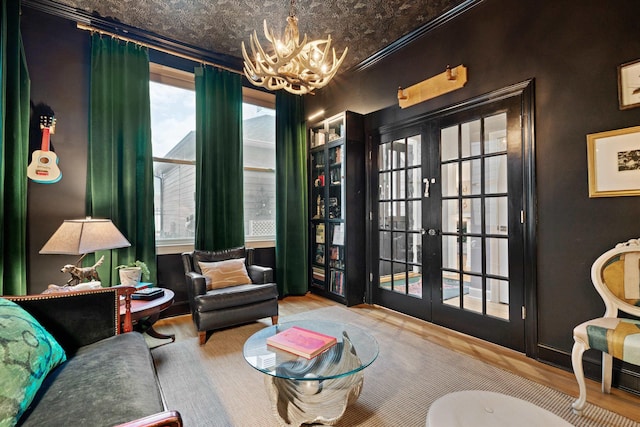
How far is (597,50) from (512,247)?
5.06ft

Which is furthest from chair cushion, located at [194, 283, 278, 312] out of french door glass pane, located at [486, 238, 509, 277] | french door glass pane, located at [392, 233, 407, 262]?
french door glass pane, located at [486, 238, 509, 277]

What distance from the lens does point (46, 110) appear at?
9.65 feet

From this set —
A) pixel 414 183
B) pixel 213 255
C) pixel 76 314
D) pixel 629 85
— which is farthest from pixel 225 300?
pixel 629 85

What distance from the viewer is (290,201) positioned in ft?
14.7

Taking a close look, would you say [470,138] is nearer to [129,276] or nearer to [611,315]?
[611,315]

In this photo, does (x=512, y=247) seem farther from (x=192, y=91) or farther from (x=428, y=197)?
(x=192, y=91)

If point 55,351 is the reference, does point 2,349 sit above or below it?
above

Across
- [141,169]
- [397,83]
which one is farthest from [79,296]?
Answer: [397,83]

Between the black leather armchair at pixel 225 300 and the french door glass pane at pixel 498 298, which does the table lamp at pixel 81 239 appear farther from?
the french door glass pane at pixel 498 298

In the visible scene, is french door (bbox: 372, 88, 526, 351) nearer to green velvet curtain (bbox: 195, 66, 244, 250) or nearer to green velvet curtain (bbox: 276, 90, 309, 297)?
green velvet curtain (bbox: 276, 90, 309, 297)

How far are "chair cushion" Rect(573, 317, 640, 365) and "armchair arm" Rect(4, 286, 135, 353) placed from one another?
9.24ft

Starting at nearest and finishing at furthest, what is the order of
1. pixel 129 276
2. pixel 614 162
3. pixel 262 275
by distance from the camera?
1. pixel 614 162
2. pixel 129 276
3. pixel 262 275

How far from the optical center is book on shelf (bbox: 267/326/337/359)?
5.50 feet

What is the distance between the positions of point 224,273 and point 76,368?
174 centimetres
